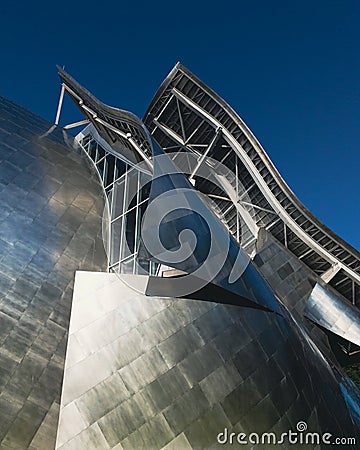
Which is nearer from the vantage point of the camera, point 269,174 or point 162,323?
point 162,323

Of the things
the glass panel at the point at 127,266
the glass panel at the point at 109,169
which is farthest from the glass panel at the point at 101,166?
the glass panel at the point at 127,266

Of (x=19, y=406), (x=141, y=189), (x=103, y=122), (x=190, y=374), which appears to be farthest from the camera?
(x=103, y=122)

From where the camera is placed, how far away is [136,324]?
371 inches

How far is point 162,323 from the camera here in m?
9.51

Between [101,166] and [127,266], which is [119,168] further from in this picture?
[127,266]

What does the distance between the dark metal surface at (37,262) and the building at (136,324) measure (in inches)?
1.1

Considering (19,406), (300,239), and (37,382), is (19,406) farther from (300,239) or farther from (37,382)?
(300,239)

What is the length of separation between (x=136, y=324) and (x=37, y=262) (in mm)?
2766

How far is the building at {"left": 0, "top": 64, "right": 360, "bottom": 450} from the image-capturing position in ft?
27.7

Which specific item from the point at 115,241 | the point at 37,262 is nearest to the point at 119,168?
the point at 115,241

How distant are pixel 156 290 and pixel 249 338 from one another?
230 centimetres

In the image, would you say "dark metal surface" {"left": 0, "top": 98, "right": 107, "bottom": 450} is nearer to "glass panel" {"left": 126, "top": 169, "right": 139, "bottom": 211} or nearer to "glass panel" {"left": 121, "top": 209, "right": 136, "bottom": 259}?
"glass panel" {"left": 121, "top": 209, "right": 136, "bottom": 259}

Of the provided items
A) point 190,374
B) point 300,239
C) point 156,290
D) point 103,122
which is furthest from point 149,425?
point 300,239

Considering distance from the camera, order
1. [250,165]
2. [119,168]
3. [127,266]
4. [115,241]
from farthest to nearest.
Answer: [250,165], [119,168], [115,241], [127,266]
